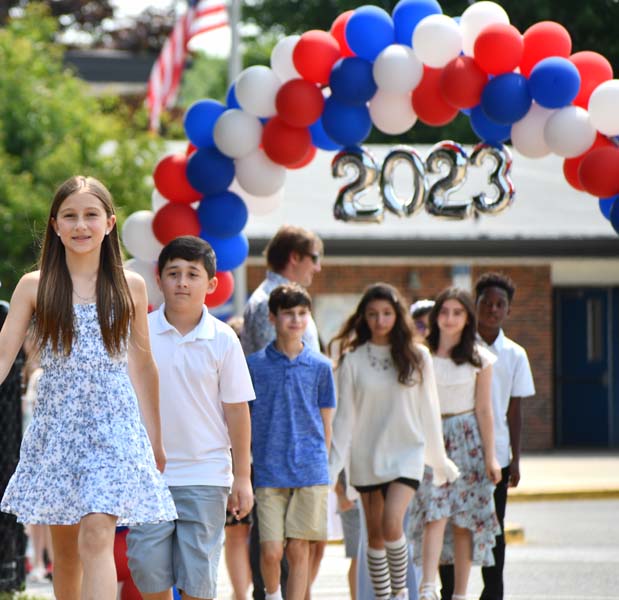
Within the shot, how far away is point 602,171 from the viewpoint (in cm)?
895

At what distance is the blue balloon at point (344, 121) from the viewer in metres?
9.46

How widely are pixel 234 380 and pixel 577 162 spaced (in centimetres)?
401

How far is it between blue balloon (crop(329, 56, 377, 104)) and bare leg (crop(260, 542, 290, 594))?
3.20 meters

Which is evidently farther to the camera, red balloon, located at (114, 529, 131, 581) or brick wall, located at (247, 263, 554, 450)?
Result: brick wall, located at (247, 263, 554, 450)

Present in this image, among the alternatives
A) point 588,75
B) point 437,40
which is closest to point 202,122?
point 437,40

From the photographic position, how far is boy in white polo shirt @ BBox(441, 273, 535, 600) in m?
9.02

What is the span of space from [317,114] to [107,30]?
41.6 m

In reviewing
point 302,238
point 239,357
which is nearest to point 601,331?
point 302,238

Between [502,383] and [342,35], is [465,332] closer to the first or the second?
[502,383]

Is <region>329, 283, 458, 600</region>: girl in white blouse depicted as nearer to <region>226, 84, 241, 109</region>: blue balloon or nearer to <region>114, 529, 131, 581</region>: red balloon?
<region>114, 529, 131, 581</region>: red balloon

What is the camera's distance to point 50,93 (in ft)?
75.2

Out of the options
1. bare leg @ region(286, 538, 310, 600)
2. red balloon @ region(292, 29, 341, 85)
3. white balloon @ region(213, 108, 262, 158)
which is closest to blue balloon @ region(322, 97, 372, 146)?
red balloon @ region(292, 29, 341, 85)

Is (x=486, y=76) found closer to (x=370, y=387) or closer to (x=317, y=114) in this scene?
(x=317, y=114)

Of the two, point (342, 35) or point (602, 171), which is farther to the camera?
point (342, 35)
